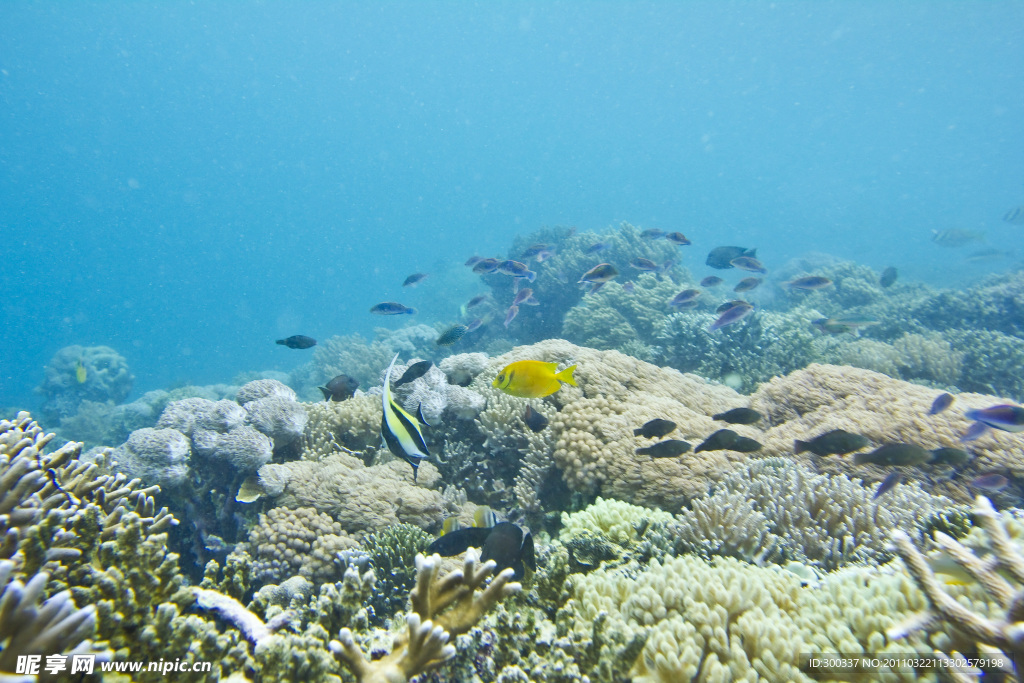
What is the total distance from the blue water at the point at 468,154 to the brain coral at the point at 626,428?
55.6m

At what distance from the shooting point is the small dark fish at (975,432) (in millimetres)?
3753

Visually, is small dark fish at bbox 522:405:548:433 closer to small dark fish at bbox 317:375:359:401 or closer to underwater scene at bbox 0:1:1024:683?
underwater scene at bbox 0:1:1024:683

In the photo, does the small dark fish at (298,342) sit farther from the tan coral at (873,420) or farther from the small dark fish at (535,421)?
the tan coral at (873,420)

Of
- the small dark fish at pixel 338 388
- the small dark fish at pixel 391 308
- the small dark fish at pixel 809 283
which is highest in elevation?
the small dark fish at pixel 391 308

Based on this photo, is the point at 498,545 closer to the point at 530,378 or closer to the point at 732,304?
the point at 530,378

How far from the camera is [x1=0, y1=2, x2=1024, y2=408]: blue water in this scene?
75.3 meters

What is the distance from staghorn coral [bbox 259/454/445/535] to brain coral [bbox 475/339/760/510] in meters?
1.16

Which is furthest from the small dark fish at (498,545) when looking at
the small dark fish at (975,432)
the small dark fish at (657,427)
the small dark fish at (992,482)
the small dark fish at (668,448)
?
the small dark fish at (975,432)

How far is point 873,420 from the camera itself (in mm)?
4242

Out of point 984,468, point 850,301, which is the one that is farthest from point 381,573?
point 850,301

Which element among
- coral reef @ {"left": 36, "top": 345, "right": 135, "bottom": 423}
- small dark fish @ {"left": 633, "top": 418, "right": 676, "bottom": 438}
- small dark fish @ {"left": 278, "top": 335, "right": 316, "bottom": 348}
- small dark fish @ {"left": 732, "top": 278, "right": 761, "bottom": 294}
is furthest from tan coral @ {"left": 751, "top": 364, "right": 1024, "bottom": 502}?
coral reef @ {"left": 36, "top": 345, "right": 135, "bottom": 423}

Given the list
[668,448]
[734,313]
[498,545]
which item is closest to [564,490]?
[668,448]

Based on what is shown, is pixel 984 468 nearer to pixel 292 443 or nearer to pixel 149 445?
pixel 292 443

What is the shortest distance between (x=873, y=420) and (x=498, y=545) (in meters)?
4.26
